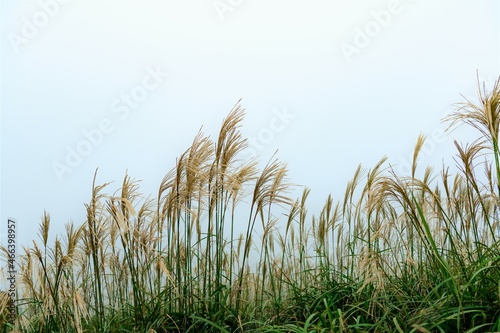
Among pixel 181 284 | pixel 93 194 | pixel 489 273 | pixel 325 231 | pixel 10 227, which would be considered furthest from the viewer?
pixel 325 231

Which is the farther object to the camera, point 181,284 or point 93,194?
point 181,284

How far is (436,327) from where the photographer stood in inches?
92.7

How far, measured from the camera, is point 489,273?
8.17 ft

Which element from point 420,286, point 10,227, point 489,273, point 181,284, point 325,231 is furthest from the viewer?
point 325,231

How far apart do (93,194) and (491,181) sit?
2279 mm

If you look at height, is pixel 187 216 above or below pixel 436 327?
above

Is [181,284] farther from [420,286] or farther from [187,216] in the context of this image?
[420,286]

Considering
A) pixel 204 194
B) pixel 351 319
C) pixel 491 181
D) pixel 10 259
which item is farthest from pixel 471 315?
pixel 10 259

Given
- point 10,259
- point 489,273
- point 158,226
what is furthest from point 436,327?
point 10,259

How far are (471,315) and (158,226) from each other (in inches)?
65.2

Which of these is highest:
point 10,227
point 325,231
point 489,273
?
point 10,227

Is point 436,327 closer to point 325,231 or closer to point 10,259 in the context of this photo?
point 325,231

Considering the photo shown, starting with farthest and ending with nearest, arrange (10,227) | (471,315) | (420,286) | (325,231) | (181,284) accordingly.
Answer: (325,231) → (10,227) → (420,286) → (181,284) → (471,315)

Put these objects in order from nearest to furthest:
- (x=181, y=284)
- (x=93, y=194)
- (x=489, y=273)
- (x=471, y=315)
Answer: (x=471, y=315) → (x=489, y=273) → (x=93, y=194) → (x=181, y=284)
